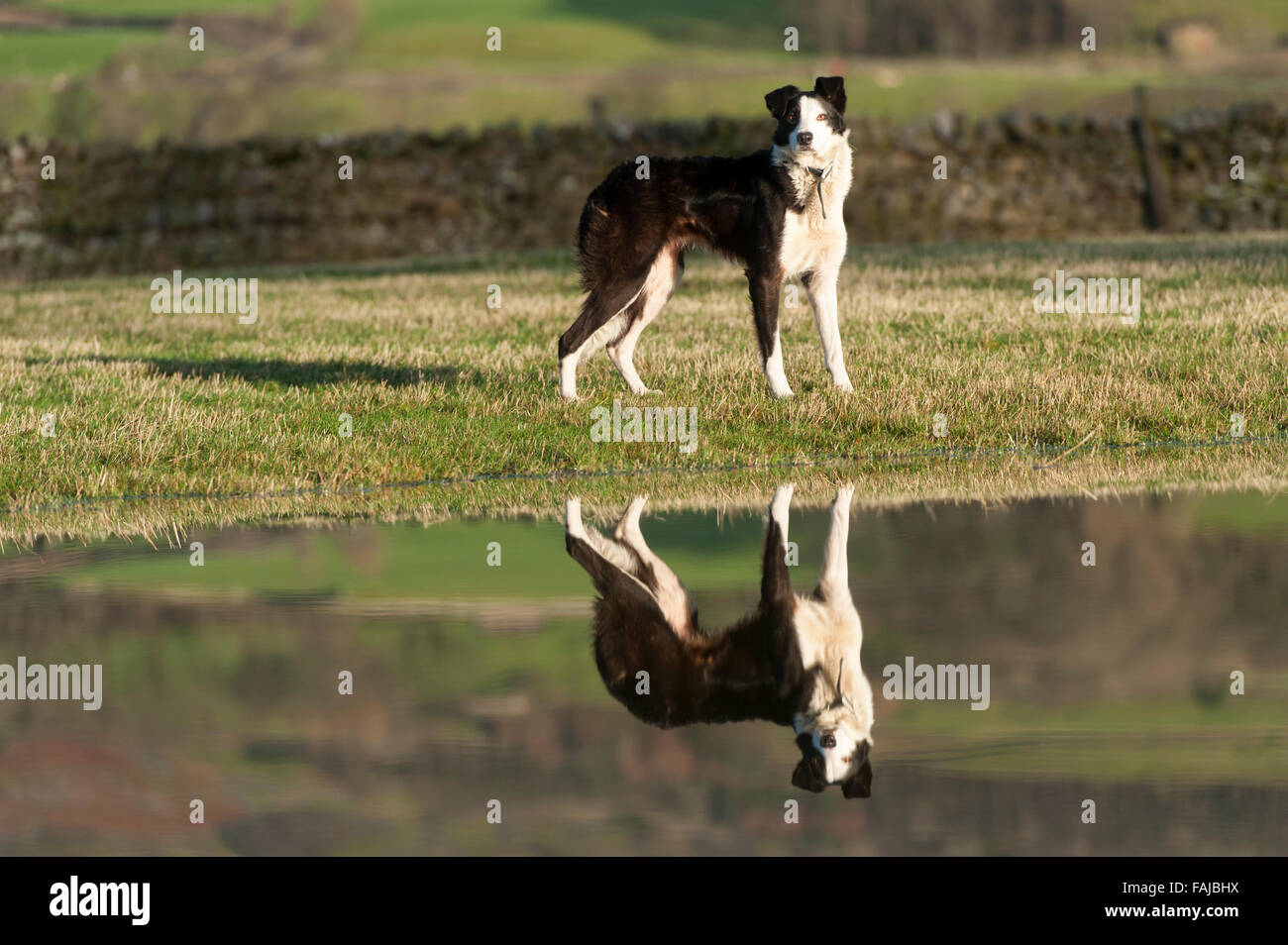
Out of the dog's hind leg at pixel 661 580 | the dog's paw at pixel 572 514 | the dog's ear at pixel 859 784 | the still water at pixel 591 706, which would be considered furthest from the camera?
the dog's paw at pixel 572 514

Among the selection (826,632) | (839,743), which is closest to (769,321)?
(826,632)

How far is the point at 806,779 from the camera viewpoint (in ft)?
15.3

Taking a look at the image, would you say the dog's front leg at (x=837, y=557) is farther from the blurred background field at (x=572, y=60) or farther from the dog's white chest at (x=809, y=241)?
the blurred background field at (x=572, y=60)

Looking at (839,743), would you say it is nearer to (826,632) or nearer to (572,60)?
(826,632)

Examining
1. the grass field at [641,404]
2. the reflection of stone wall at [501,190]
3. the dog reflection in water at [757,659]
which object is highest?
the reflection of stone wall at [501,190]

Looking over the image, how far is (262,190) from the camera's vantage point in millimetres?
31516

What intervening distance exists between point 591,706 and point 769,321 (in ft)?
18.9

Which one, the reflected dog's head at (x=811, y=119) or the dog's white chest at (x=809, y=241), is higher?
the reflected dog's head at (x=811, y=119)

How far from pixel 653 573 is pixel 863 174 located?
24656mm

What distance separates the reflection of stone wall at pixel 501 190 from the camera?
30.2 meters

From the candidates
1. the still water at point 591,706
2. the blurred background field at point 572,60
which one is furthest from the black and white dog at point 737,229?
the blurred background field at point 572,60

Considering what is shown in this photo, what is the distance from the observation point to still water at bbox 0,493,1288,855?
14.3 feet

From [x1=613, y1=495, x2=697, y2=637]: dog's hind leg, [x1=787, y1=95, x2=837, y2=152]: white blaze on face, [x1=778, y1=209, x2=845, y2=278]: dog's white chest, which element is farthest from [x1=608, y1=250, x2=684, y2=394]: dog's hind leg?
[x1=613, y1=495, x2=697, y2=637]: dog's hind leg
